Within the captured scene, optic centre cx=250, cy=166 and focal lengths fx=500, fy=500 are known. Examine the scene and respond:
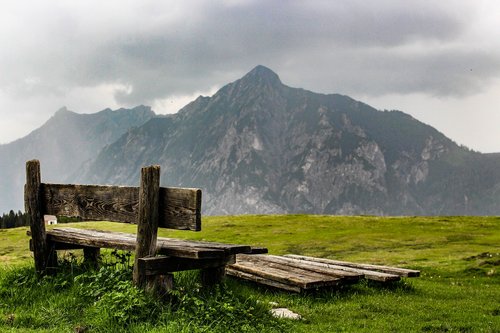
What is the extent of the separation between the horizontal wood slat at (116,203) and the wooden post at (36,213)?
0.18 metres

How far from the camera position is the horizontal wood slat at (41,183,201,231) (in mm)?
9719

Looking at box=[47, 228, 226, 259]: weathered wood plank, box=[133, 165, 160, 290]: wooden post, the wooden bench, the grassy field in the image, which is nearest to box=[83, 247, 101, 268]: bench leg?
box=[47, 228, 226, 259]: weathered wood plank

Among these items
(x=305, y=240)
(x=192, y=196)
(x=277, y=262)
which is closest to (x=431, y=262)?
(x=277, y=262)

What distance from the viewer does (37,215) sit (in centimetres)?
1281

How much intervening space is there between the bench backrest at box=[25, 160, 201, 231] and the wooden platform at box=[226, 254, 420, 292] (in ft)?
16.8

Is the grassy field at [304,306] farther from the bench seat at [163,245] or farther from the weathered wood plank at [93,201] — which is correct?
the weathered wood plank at [93,201]

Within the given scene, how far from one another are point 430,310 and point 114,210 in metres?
8.74

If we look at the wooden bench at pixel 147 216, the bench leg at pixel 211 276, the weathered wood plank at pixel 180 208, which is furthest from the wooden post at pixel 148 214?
the bench leg at pixel 211 276

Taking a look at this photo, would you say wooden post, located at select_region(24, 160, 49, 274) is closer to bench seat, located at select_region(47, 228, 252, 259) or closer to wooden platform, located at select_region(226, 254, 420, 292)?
bench seat, located at select_region(47, 228, 252, 259)

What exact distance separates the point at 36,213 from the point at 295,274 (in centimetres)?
743

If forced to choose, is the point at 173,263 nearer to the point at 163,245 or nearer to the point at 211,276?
the point at 163,245

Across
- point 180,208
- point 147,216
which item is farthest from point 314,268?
point 147,216

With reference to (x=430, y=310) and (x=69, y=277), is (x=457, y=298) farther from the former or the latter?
(x=69, y=277)

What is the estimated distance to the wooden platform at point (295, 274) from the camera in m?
14.1
